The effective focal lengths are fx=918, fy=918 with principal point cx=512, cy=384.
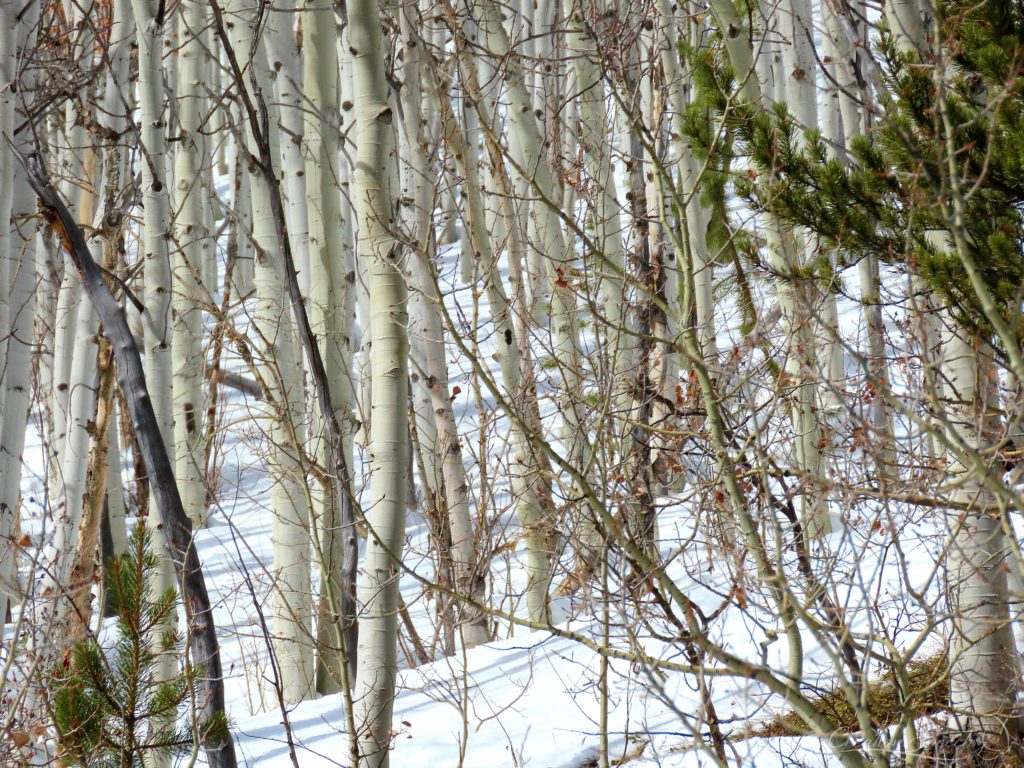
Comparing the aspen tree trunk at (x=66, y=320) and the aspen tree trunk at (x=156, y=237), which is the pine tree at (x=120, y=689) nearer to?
the aspen tree trunk at (x=156, y=237)

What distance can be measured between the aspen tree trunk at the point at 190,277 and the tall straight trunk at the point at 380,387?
1.81 meters

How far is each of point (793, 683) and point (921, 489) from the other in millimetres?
1192

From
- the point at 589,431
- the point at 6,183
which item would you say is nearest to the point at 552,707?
the point at 589,431

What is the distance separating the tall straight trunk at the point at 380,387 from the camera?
115 inches

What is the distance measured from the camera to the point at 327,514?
14.5ft

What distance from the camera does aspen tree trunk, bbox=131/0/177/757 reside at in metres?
4.18

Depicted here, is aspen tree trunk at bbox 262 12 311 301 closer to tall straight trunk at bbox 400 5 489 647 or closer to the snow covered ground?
tall straight trunk at bbox 400 5 489 647

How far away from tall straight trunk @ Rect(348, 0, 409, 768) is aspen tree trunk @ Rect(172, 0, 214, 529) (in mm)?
1809

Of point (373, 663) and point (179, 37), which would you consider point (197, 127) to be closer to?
point (179, 37)

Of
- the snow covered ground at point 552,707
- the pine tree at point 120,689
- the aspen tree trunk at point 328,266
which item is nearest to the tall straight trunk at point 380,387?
the snow covered ground at point 552,707

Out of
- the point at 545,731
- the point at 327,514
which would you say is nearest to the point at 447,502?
the point at 327,514

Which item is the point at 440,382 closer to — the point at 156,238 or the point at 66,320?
the point at 156,238

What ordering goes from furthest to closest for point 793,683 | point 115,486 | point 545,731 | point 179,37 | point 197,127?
1. point 115,486
2. point 179,37
3. point 197,127
4. point 545,731
5. point 793,683

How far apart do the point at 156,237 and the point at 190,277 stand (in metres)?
0.39
